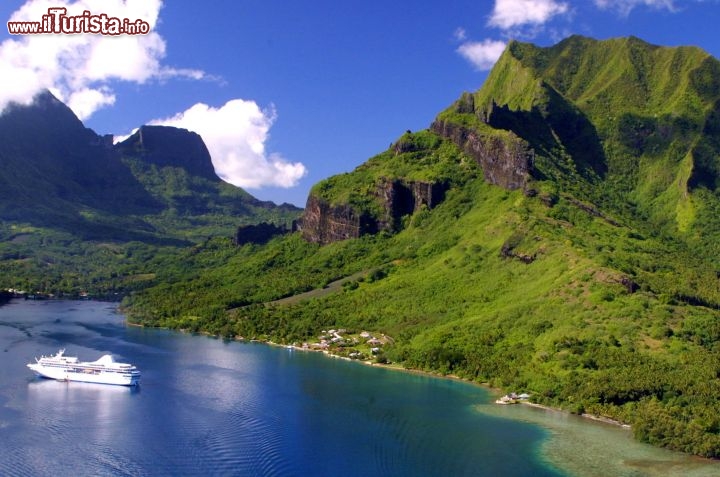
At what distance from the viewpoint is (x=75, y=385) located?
12788cm

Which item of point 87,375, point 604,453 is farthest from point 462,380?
point 87,375

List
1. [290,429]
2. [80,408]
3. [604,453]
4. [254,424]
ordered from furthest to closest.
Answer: [80,408] → [254,424] → [290,429] → [604,453]

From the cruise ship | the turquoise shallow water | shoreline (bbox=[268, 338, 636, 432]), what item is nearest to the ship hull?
the cruise ship

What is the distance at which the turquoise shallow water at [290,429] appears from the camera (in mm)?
87500

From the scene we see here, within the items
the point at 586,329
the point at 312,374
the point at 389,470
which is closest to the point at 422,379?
the point at 312,374

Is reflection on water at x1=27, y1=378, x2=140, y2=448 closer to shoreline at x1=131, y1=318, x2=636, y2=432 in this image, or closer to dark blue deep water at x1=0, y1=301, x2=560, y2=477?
dark blue deep water at x1=0, y1=301, x2=560, y2=477

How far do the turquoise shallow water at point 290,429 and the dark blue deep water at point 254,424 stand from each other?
0.22m

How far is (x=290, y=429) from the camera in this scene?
101 meters

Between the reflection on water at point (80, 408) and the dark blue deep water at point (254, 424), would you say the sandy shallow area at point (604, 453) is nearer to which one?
the dark blue deep water at point (254, 424)

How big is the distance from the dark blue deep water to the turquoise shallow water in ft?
0.71

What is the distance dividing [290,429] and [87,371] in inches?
1826

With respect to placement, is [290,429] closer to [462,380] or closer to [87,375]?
[87,375]

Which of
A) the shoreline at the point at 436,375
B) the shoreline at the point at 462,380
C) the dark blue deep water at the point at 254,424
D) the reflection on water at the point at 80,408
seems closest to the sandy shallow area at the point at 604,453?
the shoreline at the point at 462,380

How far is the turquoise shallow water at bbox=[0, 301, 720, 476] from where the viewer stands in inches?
3445
